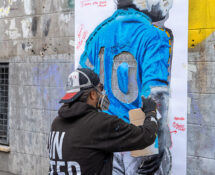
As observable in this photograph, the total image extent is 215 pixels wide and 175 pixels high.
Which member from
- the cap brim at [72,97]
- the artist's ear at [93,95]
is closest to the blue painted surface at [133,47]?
the artist's ear at [93,95]

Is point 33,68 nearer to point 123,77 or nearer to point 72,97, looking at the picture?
point 123,77

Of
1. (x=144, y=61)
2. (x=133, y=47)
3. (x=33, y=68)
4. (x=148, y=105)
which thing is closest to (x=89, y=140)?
(x=148, y=105)

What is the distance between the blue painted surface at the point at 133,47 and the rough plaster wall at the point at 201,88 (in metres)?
0.31

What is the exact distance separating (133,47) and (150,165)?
1391 millimetres

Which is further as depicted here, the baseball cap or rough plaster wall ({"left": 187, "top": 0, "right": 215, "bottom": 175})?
rough plaster wall ({"left": 187, "top": 0, "right": 215, "bottom": 175})

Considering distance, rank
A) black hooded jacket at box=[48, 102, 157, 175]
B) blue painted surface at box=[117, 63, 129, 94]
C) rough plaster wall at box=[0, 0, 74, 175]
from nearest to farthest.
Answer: black hooded jacket at box=[48, 102, 157, 175], blue painted surface at box=[117, 63, 129, 94], rough plaster wall at box=[0, 0, 74, 175]

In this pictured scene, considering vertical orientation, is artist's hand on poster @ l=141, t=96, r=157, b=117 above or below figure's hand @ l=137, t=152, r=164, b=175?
above

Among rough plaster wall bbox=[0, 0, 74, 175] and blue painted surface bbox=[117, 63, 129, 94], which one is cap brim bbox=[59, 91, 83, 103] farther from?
rough plaster wall bbox=[0, 0, 74, 175]

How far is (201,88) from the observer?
344 centimetres

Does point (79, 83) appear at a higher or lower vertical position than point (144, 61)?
lower

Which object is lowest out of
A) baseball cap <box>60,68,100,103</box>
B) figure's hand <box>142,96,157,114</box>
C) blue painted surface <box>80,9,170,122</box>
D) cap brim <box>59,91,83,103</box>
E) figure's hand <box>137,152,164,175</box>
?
figure's hand <box>137,152,164,175</box>

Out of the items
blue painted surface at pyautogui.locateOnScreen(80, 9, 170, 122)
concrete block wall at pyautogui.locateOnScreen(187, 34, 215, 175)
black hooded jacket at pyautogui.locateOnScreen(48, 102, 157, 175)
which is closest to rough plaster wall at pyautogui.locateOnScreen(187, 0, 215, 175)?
concrete block wall at pyautogui.locateOnScreen(187, 34, 215, 175)

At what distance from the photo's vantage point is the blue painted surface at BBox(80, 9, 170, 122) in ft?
12.0

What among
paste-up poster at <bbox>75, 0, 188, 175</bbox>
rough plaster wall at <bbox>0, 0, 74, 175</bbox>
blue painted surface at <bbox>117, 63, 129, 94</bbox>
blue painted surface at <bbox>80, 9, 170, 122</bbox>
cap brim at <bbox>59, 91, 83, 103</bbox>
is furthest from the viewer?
rough plaster wall at <bbox>0, 0, 74, 175</bbox>
